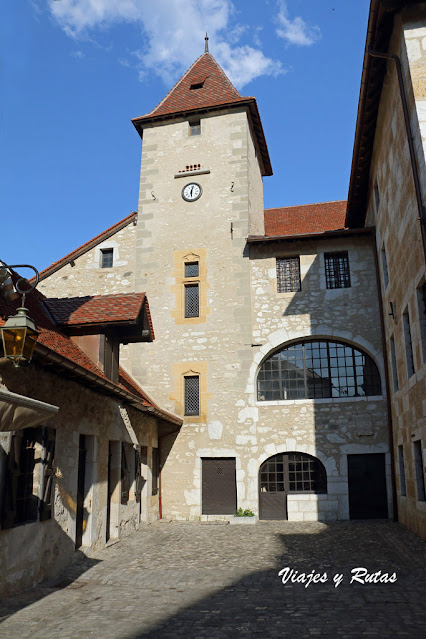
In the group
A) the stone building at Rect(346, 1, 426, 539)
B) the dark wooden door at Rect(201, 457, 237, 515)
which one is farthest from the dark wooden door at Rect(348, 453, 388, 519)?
the dark wooden door at Rect(201, 457, 237, 515)

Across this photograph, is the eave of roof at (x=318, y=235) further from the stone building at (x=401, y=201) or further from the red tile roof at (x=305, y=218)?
the red tile roof at (x=305, y=218)

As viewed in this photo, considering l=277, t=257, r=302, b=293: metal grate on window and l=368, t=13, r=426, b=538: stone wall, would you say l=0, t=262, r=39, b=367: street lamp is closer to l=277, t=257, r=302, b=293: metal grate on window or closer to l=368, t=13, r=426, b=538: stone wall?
l=368, t=13, r=426, b=538: stone wall

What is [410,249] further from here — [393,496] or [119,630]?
[119,630]

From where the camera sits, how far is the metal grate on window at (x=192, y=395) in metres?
15.3

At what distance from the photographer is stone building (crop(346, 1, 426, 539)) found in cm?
904

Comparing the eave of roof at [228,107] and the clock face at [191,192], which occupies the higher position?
the eave of roof at [228,107]

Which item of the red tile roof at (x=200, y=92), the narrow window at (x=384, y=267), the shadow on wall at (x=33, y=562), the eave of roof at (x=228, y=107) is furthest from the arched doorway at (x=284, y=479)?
the red tile roof at (x=200, y=92)

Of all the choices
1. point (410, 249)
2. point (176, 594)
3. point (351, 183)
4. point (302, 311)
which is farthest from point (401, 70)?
point (176, 594)

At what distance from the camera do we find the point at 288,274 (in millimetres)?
15828

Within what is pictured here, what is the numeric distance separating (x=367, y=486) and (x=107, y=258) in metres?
10.6

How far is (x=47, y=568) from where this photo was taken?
7.14 meters

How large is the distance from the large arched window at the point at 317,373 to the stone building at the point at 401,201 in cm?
106

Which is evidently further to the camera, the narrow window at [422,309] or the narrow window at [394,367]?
the narrow window at [394,367]

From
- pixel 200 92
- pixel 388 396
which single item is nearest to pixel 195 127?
pixel 200 92
